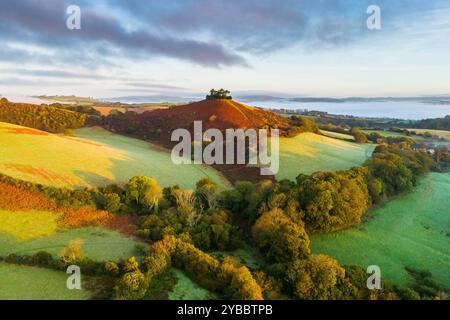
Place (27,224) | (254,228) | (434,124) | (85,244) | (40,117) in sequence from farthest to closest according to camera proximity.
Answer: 1. (434,124)
2. (40,117)
3. (27,224)
4. (254,228)
5. (85,244)

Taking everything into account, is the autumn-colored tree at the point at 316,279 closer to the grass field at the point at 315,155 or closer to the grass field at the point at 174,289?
the grass field at the point at 174,289

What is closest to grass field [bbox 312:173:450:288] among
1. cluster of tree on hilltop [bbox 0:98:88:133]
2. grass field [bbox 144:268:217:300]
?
grass field [bbox 144:268:217:300]

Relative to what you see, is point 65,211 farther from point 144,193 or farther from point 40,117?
point 40,117

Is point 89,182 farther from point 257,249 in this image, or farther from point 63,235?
point 257,249

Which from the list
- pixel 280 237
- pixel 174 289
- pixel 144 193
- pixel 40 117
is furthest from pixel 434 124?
pixel 174 289

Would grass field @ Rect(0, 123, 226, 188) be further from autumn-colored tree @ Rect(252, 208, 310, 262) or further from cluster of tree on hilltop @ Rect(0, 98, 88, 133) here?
cluster of tree on hilltop @ Rect(0, 98, 88, 133)
